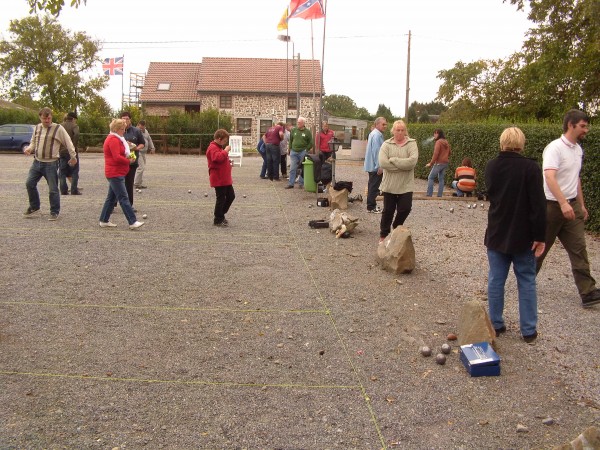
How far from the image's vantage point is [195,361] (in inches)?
190

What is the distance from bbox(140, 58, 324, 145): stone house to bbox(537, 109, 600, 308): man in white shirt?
49.1 m

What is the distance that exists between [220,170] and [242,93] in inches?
1808

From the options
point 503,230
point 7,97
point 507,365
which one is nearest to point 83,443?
point 507,365

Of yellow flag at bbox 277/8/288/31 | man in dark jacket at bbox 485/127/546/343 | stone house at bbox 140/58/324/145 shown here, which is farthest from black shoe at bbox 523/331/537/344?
stone house at bbox 140/58/324/145

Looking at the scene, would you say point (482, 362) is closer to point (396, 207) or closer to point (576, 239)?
point (576, 239)

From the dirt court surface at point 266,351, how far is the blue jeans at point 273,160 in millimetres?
10783

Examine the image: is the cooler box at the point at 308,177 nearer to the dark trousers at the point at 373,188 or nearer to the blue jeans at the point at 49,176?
the dark trousers at the point at 373,188

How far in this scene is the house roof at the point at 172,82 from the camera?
5653 cm

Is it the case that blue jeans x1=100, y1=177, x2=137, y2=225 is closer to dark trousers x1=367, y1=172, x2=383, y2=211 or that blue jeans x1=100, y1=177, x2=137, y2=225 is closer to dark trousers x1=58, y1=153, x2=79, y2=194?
dark trousers x1=58, y1=153, x2=79, y2=194

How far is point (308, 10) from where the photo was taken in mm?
21672

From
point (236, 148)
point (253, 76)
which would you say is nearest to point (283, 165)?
point (236, 148)

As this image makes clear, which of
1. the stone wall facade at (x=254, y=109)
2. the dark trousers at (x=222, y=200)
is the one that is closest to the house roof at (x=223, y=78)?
the stone wall facade at (x=254, y=109)

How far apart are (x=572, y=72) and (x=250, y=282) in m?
17.7

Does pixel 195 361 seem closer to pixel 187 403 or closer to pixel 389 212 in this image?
pixel 187 403
